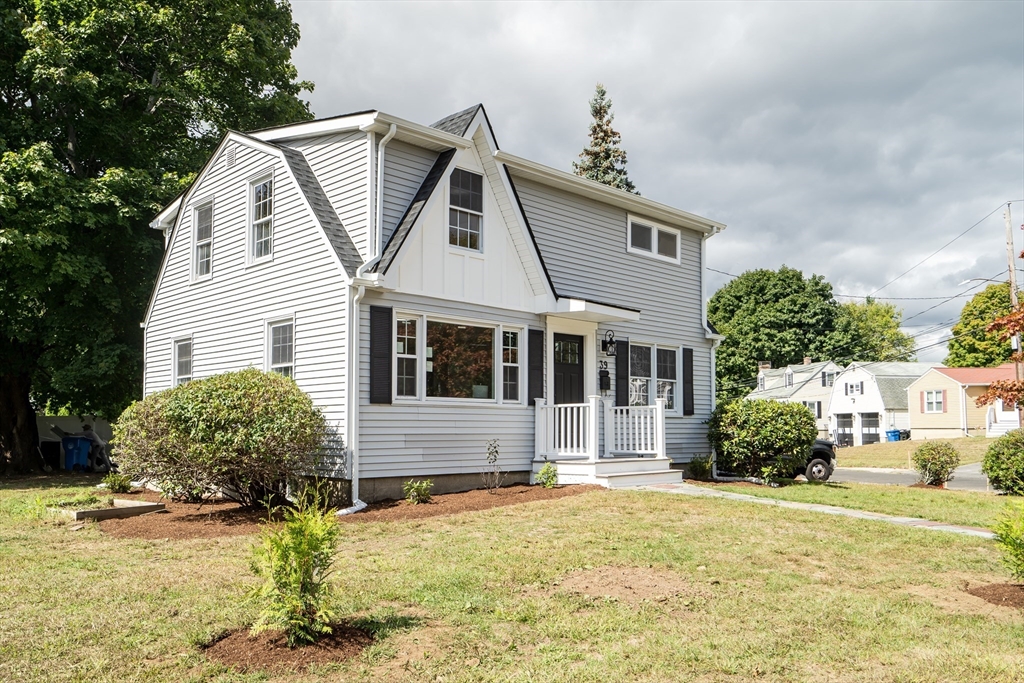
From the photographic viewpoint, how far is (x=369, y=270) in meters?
12.2

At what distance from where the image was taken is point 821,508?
39.8 feet

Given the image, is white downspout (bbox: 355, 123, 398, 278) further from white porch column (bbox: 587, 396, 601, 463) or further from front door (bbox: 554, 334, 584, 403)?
white porch column (bbox: 587, 396, 601, 463)

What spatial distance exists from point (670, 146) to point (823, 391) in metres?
39.4

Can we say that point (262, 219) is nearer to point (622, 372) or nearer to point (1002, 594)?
point (622, 372)

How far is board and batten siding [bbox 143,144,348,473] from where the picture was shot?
1261 cm

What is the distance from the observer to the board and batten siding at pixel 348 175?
12727 millimetres

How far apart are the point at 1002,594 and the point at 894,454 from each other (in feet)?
113

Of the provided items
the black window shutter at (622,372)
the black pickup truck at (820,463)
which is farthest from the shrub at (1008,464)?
the black window shutter at (622,372)

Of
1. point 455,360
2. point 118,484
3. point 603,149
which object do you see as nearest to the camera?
point 455,360

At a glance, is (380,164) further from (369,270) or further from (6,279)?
(6,279)

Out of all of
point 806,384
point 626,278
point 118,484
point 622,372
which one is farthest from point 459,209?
point 806,384

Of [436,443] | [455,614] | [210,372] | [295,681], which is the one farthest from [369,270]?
[295,681]

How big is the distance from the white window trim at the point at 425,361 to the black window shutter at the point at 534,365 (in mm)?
111

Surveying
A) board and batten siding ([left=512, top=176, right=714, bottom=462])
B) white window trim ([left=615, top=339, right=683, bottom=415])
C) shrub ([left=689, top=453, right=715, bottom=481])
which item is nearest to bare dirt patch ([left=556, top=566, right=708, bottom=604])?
board and batten siding ([left=512, top=176, right=714, bottom=462])
